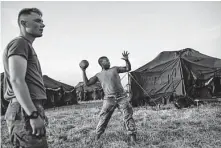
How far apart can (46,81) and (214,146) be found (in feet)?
65.1

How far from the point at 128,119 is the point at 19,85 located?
3.50 m

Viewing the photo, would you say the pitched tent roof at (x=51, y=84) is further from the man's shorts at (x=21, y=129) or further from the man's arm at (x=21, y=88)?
the man's arm at (x=21, y=88)

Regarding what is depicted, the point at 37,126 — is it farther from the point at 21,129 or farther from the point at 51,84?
the point at 51,84

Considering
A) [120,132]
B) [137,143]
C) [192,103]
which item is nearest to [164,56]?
[192,103]

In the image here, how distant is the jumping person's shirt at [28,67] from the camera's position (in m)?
1.78

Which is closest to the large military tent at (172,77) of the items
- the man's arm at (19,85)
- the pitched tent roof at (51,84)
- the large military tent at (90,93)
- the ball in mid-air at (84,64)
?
the ball in mid-air at (84,64)

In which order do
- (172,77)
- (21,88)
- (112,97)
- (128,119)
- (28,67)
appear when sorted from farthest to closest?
(172,77) < (112,97) < (128,119) < (28,67) < (21,88)

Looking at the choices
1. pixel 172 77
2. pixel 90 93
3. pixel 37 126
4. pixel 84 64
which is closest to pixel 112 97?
pixel 84 64

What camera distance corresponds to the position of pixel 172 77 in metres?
14.0

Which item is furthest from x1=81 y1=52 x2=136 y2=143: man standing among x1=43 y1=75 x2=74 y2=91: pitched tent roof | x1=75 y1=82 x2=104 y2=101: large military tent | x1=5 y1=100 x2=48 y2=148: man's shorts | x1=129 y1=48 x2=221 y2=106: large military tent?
x1=75 y1=82 x2=104 y2=101: large military tent

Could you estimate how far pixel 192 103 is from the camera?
11.7 m

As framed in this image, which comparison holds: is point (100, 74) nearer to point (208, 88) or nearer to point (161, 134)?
point (161, 134)

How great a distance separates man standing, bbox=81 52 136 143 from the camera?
4844mm

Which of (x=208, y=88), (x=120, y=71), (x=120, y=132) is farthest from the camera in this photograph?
(x=208, y=88)
